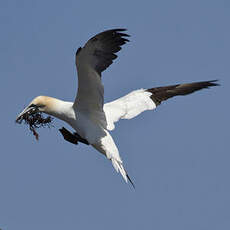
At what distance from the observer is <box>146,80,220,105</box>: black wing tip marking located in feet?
51.0

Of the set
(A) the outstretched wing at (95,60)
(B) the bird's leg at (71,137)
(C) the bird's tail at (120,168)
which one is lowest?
(C) the bird's tail at (120,168)

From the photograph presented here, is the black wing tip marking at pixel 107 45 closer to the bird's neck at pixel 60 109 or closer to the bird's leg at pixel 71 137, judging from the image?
the bird's neck at pixel 60 109

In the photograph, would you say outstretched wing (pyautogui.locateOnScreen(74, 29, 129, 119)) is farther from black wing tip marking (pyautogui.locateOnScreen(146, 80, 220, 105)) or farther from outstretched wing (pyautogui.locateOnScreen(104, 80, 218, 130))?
black wing tip marking (pyautogui.locateOnScreen(146, 80, 220, 105))

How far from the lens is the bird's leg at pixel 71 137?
47.5 ft

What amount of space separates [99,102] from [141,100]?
1886 mm

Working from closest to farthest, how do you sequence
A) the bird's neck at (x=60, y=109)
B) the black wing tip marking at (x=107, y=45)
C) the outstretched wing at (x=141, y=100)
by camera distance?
the black wing tip marking at (x=107, y=45) < the bird's neck at (x=60, y=109) < the outstretched wing at (x=141, y=100)

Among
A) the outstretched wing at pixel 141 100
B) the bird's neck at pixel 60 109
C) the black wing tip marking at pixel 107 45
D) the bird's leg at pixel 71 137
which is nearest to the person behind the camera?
the black wing tip marking at pixel 107 45

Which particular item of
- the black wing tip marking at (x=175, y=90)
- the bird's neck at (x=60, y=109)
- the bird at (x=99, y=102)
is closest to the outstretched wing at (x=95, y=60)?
the bird at (x=99, y=102)

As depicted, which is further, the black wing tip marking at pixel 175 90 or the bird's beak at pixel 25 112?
the black wing tip marking at pixel 175 90

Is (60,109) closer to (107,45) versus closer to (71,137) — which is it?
(71,137)

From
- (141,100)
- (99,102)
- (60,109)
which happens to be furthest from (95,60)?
(141,100)

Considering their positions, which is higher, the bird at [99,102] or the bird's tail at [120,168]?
the bird at [99,102]

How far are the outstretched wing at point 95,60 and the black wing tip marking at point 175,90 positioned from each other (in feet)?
7.84

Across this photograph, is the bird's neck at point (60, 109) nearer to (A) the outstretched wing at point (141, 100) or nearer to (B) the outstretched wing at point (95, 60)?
(B) the outstretched wing at point (95, 60)
